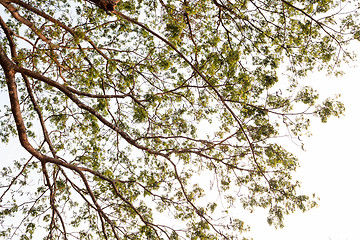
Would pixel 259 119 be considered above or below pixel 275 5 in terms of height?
below

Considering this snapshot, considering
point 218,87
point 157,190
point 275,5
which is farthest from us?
point 157,190

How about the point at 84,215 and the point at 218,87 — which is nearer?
the point at 218,87

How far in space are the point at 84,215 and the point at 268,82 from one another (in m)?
5.86

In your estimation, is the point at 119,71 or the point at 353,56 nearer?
the point at 353,56

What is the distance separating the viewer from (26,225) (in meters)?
5.83

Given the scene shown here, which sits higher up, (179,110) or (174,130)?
(179,110)

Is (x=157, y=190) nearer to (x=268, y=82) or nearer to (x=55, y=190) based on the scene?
(x=55, y=190)

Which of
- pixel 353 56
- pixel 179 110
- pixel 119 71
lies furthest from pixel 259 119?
pixel 119 71

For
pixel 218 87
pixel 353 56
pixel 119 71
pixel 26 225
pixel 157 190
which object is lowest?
pixel 26 225

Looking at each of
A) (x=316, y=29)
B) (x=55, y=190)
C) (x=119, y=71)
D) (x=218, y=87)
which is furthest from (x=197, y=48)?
(x=55, y=190)

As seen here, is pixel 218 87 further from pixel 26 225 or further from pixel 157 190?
pixel 26 225

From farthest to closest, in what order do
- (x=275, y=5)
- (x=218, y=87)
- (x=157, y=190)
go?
(x=157, y=190)
(x=275, y=5)
(x=218, y=87)

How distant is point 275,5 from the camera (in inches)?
225

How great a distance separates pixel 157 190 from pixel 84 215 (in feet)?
6.98
